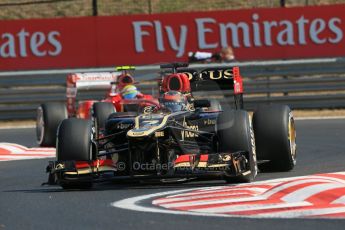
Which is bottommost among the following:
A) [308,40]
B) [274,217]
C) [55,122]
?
[274,217]

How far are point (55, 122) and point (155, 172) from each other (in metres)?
6.62

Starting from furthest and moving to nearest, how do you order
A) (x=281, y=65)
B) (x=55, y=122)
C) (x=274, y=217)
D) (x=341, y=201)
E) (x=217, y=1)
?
(x=217, y=1) → (x=281, y=65) → (x=55, y=122) → (x=341, y=201) → (x=274, y=217)

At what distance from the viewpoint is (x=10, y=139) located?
721 inches

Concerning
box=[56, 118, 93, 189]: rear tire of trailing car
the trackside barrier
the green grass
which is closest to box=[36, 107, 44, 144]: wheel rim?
the trackside barrier

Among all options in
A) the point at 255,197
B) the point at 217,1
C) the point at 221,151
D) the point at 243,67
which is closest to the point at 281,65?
the point at 243,67

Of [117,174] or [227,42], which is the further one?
[227,42]

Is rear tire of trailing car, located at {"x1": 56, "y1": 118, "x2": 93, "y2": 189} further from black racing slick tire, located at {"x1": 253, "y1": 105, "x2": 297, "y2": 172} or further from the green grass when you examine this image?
the green grass

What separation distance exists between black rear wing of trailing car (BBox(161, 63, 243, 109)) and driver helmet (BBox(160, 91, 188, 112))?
1.35 feet

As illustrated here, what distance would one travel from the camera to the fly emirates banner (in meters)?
22.4

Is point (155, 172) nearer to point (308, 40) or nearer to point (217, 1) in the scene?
point (308, 40)

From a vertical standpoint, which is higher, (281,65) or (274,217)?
(281,65)

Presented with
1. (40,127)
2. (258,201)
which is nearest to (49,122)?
(40,127)

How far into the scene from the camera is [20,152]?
621 inches

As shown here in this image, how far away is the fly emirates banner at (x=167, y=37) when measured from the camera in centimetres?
2241
